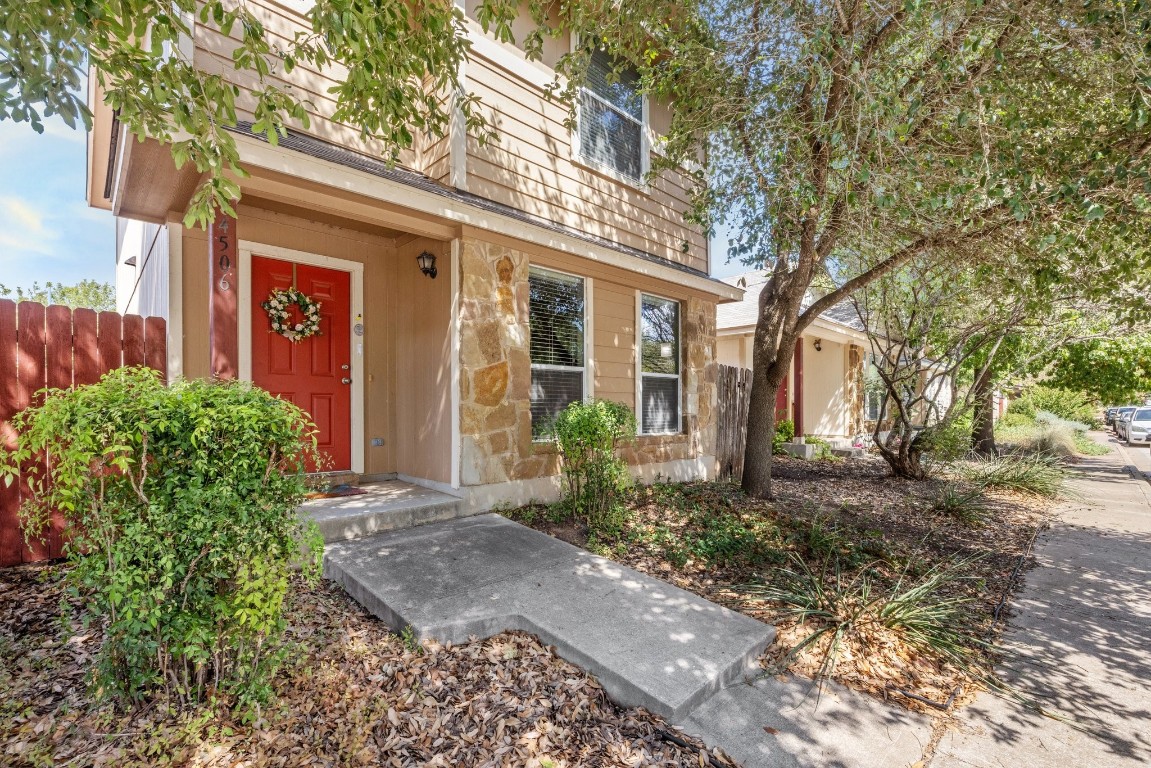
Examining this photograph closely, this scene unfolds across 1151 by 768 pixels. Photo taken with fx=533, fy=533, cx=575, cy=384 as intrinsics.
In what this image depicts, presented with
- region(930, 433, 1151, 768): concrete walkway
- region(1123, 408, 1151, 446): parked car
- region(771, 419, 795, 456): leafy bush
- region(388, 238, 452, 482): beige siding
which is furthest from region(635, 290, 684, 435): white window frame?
region(1123, 408, 1151, 446): parked car

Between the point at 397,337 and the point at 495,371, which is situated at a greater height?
the point at 397,337

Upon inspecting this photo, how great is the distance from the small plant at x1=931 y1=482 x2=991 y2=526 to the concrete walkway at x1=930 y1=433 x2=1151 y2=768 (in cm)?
62

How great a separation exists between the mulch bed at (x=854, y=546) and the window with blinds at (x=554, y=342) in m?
1.17

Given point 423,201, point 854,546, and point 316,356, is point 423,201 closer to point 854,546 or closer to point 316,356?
point 316,356

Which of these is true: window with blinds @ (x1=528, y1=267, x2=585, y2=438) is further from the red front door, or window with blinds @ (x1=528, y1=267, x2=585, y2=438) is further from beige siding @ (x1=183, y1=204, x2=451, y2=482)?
the red front door

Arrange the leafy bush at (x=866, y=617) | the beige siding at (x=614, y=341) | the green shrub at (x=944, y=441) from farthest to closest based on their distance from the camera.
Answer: the green shrub at (x=944, y=441) → the beige siding at (x=614, y=341) → the leafy bush at (x=866, y=617)

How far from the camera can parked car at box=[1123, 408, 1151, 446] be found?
17.8 meters

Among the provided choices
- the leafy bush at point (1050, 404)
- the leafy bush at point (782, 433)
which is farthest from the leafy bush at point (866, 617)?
the leafy bush at point (1050, 404)

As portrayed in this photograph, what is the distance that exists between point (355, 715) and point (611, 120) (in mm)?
6564

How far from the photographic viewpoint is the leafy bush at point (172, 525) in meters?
1.89

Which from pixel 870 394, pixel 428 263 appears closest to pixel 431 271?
pixel 428 263

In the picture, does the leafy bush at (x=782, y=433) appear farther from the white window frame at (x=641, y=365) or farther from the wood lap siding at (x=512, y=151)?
the wood lap siding at (x=512, y=151)

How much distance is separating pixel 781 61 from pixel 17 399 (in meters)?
6.13

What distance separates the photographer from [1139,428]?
17938 mm
